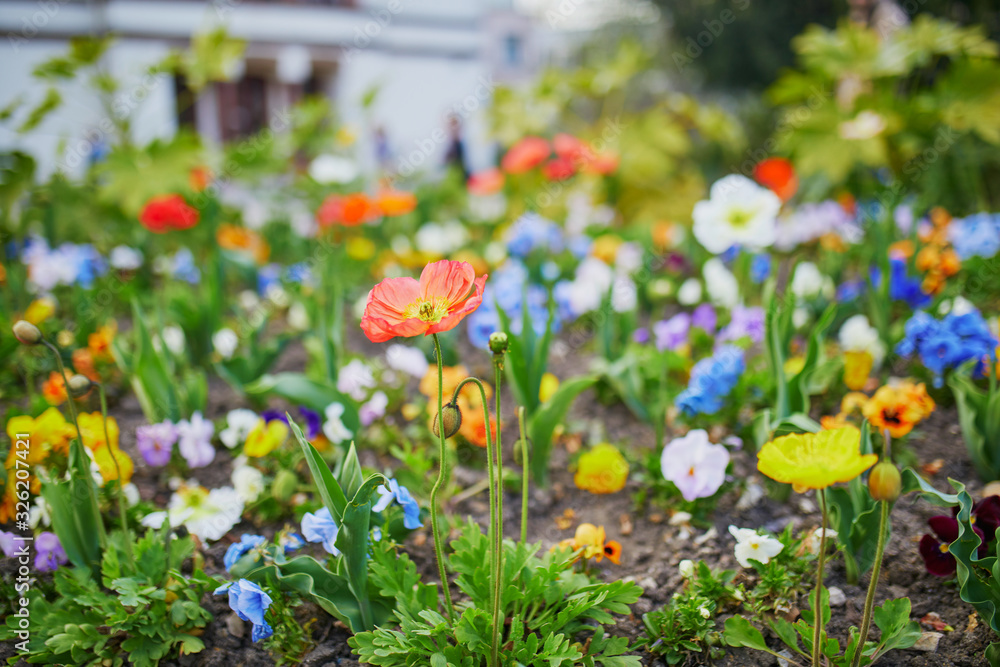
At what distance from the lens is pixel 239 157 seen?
2.79 metres

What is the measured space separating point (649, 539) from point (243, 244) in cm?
247

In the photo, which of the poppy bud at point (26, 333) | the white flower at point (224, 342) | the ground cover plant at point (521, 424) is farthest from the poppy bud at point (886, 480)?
the white flower at point (224, 342)

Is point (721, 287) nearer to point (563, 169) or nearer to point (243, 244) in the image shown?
point (563, 169)

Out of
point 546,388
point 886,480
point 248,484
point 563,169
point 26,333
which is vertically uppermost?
point 563,169

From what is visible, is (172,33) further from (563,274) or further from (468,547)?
(468,547)

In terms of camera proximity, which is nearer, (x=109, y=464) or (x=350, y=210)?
(x=109, y=464)

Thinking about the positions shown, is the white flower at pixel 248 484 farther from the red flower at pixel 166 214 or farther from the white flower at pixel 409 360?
the red flower at pixel 166 214

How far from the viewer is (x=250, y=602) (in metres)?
1.07

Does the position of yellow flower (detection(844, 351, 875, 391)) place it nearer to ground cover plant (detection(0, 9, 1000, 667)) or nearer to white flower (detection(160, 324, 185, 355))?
ground cover plant (detection(0, 9, 1000, 667))

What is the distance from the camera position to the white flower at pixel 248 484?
4.93 feet

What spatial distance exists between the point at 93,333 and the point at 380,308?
5.51 ft

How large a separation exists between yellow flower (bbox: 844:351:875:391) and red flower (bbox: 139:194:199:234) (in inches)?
97.0

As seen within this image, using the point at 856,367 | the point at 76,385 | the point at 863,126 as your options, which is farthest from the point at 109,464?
the point at 863,126

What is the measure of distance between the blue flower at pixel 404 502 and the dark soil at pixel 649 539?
0.26 metres
